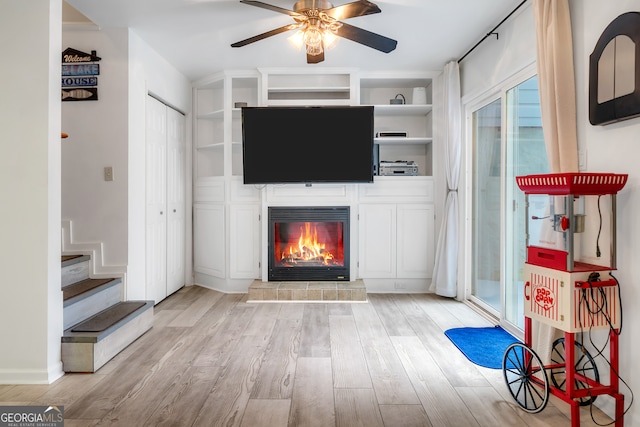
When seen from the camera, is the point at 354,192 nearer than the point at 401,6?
No

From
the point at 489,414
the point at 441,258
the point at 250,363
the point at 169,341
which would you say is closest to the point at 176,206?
the point at 169,341

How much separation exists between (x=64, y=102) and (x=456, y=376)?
3.74m

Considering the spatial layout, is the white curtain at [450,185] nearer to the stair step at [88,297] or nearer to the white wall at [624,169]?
the white wall at [624,169]

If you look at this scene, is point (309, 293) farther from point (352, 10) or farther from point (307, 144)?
point (352, 10)

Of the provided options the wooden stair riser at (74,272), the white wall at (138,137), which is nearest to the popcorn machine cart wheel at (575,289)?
the white wall at (138,137)

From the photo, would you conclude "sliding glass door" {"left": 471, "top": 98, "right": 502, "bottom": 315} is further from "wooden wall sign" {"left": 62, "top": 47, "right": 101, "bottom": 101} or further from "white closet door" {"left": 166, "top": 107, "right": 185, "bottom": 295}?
"wooden wall sign" {"left": 62, "top": 47, "right": 101, "bottom": 101}

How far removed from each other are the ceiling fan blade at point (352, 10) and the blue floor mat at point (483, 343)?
2.41 m

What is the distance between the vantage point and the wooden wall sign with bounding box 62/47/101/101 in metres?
3.40

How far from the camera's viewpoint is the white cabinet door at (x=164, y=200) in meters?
3.95

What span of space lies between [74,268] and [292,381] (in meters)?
2.08

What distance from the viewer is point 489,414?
2.00 m

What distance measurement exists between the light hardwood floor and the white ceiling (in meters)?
2.58

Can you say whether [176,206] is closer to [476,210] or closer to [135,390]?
[135,390]

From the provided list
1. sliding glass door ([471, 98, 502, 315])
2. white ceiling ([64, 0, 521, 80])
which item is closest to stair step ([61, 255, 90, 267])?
white ceiling ([64, 0, 521, 80])
